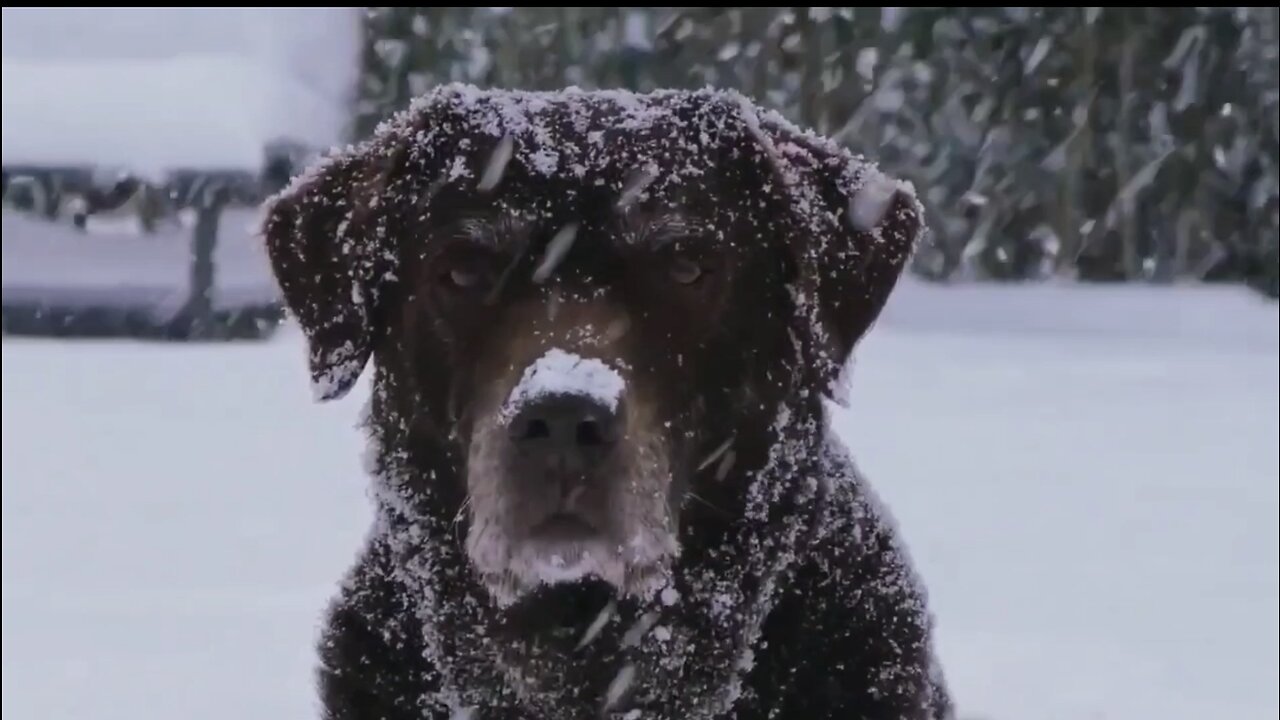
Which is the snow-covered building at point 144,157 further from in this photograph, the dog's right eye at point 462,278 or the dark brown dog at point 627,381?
the dog's right eye at point 462,278

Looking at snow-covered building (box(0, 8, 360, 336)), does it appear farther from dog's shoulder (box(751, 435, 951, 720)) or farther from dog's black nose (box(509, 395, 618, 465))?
dog's black nose (box(509, 395, 618, 465))

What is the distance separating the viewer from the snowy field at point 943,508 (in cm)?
423

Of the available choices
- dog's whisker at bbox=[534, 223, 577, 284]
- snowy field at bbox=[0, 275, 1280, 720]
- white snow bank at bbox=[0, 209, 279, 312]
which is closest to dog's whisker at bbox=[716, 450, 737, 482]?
dog's whisker at bbox=[534, 223, 577, 284]

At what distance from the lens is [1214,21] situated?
9.86 m

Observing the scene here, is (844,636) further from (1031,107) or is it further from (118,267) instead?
(118,267)

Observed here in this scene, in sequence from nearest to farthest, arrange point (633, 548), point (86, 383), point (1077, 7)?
point (633, 548), point (86, 383), point (1077, 7)

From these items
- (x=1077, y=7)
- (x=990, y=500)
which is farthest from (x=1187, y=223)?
(x=990, y=500)

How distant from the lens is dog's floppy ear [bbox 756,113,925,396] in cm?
264

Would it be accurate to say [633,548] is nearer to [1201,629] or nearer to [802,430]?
[802,430]

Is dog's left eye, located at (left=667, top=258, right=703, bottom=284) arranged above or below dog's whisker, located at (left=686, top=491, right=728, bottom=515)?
above

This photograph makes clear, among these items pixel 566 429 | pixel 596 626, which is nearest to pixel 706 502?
pixel 596 626

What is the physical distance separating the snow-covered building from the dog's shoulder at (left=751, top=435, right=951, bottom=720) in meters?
7.28

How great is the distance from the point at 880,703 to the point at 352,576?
894mm

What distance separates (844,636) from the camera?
2621 millimetres
